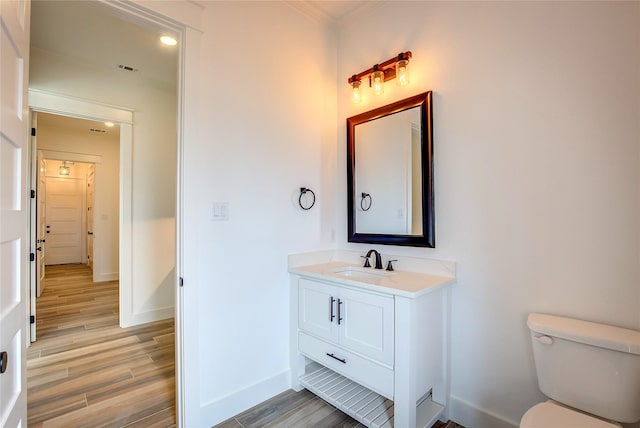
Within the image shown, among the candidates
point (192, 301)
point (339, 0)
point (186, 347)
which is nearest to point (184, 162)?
point (192, 301)

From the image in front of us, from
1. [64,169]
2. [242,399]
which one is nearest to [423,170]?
[242,399]

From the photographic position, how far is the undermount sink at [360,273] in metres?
2.03

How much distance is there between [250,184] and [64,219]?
7.96m

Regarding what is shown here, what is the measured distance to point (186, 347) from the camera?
1.66m

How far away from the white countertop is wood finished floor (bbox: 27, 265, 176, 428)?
1.26 meters

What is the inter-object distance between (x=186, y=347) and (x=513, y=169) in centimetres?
203

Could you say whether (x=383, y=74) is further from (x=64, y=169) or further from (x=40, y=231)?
(x=64, y=169)

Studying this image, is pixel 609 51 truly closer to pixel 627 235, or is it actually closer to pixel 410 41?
pixel 627 235

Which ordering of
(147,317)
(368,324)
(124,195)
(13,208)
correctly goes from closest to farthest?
(13,208)
(368,324)
(124,195)
(147,317)

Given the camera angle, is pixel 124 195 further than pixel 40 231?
No

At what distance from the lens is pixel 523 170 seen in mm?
1541

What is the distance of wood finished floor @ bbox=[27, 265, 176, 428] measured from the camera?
1883 millimetres

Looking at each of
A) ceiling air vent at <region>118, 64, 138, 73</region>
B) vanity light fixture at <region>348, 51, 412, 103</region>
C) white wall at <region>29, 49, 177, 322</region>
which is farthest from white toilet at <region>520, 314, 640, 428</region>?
ceiling air vent at <region>118, 64, 138, 73</region>

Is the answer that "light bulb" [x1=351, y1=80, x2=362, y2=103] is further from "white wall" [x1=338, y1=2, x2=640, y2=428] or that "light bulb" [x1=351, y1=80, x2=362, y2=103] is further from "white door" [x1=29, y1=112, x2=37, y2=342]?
"white door" [x1=29, y1=112, x2=37, y2=342]
